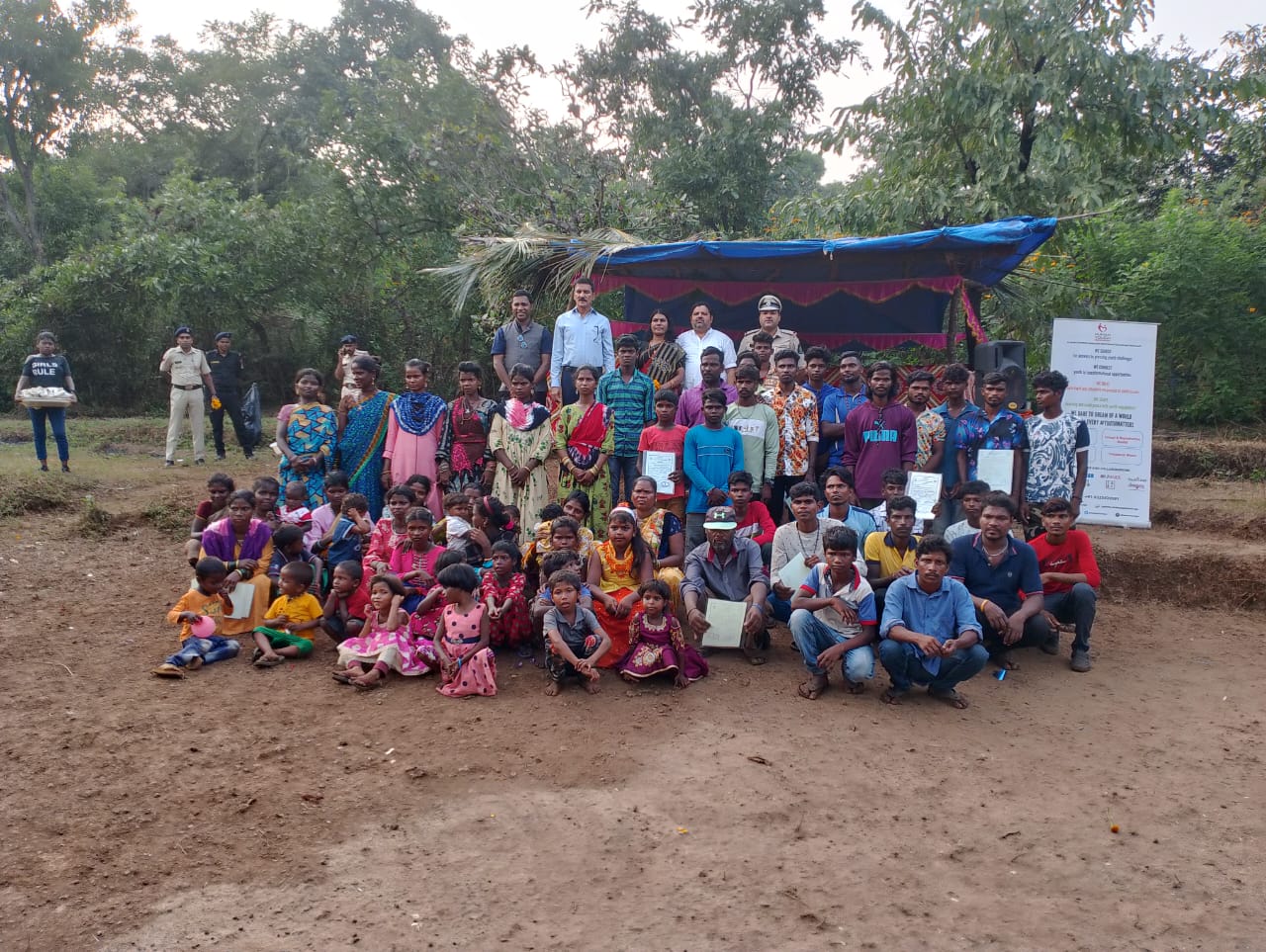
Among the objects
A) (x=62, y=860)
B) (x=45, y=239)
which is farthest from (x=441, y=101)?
(x=62, y=860)

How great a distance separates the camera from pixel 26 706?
4945mm

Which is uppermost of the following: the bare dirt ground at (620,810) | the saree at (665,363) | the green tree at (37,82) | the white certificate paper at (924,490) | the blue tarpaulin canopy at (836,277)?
the green tree at (37,82)

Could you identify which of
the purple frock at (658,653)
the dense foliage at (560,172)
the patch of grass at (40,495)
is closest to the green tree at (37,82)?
the dense foliage at (560,172)

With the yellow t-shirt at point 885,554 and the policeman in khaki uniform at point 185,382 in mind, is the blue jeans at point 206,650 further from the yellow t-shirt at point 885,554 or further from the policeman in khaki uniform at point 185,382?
the policeman in khaki uniform at point 185,382

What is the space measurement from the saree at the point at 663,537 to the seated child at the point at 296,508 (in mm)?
2316

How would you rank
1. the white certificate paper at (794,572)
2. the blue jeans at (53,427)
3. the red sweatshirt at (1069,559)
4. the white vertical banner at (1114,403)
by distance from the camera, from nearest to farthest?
1. the white certificate paper at (794,572)
2. the red sweatshirt at (1069,559)
3. the white vertical banner at (1114,403)
4. the blue jeans at (53,427)

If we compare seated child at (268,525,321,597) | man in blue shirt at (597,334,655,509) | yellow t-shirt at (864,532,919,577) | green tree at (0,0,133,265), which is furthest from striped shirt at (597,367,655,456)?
green tree at (0,0,133,265)

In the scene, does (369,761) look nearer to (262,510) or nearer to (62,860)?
(62,860)

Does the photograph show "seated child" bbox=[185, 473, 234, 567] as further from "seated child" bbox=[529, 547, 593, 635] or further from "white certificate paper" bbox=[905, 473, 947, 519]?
"white certificate paper" bbox=[905, 473, 947, 519]

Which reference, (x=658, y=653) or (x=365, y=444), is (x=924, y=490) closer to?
(x=658, y=653)

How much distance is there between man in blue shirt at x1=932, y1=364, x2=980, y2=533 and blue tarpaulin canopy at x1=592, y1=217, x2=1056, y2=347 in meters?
1.52

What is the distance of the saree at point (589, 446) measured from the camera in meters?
6.93

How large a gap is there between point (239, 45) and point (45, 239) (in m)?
8.12

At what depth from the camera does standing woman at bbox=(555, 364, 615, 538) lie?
6.91 meters
